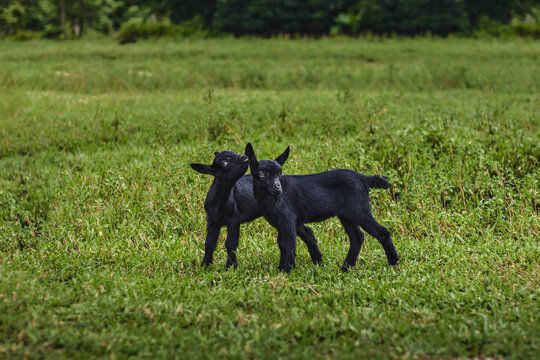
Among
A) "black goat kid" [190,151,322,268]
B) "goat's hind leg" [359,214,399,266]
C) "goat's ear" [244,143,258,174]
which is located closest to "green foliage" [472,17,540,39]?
"goat's hind leg" [359,214,399,266]

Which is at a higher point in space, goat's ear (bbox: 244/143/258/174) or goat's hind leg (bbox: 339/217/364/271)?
goat's ear (bbox: 244/143/258/174)

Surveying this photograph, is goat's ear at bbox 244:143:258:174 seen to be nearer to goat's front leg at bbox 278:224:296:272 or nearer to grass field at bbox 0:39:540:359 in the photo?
goat's front leg at bbox 278:224:296:272

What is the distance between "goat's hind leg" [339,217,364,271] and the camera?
6.12 metres

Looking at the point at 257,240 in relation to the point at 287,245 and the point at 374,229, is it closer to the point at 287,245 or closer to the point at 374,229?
the point at 287,245

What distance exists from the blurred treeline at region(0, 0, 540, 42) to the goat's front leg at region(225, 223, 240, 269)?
41975mm

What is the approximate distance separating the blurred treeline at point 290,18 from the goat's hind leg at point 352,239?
4231 centimetres

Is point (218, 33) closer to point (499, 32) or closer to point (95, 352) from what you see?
point (499, 32)

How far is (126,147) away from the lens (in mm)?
12898

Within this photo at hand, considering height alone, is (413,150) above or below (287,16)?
below

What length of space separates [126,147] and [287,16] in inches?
1587

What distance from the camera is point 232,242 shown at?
6.10 metres

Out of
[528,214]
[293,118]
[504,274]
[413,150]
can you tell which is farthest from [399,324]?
[293,118]

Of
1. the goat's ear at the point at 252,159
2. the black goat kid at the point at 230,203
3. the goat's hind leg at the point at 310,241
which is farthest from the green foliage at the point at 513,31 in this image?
the goat's ear at the point at 252,159

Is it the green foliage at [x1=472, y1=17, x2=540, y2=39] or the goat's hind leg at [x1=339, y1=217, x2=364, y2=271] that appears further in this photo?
the green foliage at [x1=472, y1=17, x2=540, y2=39]
